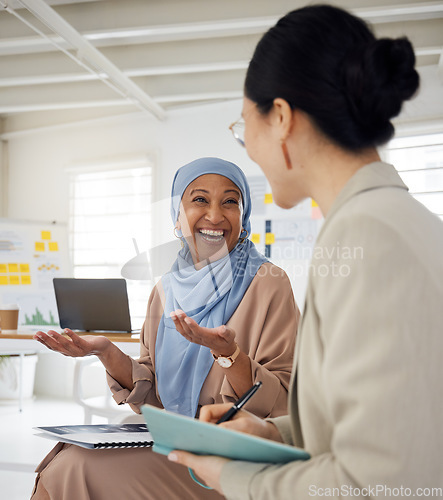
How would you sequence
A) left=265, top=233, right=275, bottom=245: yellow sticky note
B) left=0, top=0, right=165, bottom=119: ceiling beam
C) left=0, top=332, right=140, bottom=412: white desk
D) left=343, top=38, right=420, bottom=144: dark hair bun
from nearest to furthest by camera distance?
left=343, top=38, right=420, bottom=144: dark hair bun < left=0, top=332, right=140, bottom=412: white desk < left=0, top=0, right=165, bottom=119: ceiling beam < left=265, top=233, right=275, bottom=245: yellow sticky note

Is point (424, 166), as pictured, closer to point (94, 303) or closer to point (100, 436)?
point (94, 303)

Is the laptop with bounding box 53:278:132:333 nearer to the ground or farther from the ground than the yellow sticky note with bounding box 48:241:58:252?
nearer to the ground

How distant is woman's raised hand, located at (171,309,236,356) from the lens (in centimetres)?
117

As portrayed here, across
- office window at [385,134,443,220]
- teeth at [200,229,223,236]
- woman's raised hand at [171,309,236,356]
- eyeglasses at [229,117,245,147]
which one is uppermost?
office window at [385,134,443,220]

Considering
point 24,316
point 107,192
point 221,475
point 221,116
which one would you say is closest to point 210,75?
point 221,116

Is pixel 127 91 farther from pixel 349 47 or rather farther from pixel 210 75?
pixel 349 47

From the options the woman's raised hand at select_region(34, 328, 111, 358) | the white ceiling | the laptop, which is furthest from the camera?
the white ceiling

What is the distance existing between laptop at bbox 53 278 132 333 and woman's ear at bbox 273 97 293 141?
1.82 meters

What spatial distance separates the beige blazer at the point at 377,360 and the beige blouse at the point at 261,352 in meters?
0.68

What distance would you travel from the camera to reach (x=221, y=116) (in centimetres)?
525

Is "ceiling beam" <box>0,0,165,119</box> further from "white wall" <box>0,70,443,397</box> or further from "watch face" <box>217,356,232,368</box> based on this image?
"watch face" <box>217,356,232,368</box>

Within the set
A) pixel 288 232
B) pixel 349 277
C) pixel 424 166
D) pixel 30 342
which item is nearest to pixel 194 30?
pixel 288 232

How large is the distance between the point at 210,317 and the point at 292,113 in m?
0.94

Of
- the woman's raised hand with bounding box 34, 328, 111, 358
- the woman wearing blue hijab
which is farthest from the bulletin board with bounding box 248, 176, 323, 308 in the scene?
Answer: the woman's raised hand with bounding box 34, 328, 111, 358
